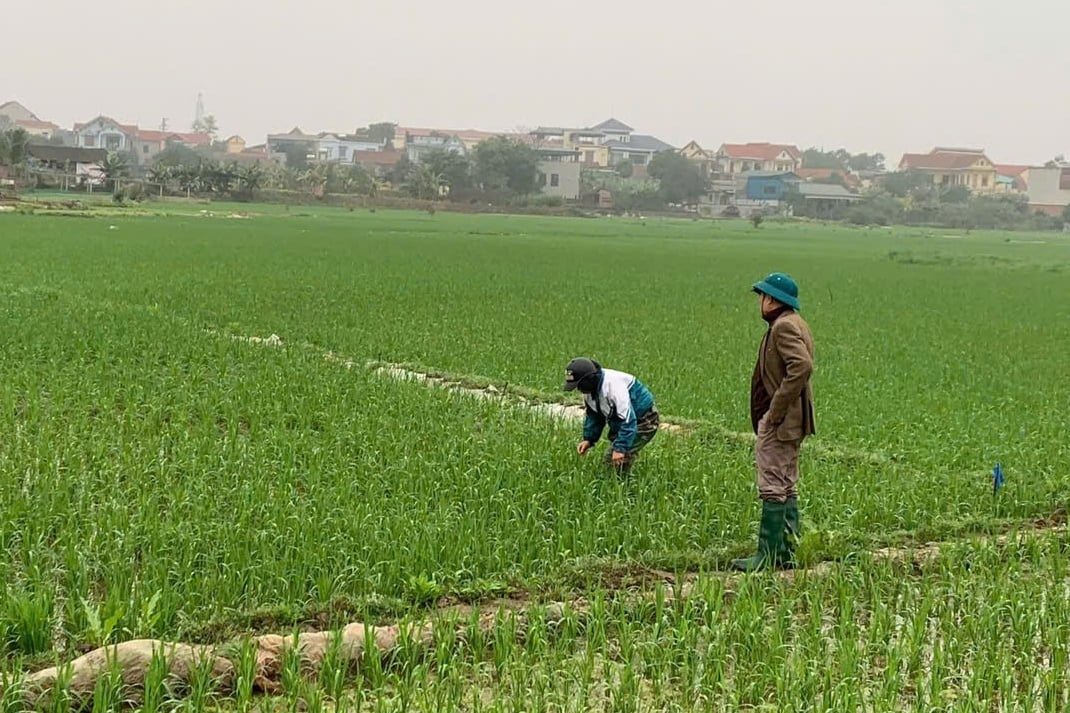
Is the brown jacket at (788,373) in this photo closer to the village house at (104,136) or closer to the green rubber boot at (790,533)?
the green rubber boot at (790,533)

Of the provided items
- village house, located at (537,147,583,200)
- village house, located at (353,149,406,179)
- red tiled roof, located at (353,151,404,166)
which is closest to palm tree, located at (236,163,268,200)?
village house, located at (537,147,583,200)

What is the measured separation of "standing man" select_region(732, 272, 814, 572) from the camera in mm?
5562

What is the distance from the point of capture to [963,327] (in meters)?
18.8

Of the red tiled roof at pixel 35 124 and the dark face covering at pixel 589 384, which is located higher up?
the red tiled roof at pixel 35 124

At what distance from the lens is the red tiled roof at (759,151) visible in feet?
413

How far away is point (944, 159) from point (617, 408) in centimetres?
12802

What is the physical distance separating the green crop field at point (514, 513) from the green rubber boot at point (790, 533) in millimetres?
101

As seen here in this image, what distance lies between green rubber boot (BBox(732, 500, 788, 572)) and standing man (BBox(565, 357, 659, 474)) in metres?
1.09

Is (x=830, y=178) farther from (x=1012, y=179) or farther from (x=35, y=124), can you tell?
(x=35, y=124)

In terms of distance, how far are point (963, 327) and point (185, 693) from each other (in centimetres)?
1717

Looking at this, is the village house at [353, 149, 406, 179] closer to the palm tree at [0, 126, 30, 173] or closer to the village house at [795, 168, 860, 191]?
the palm tree at [0, 126, 30, 173]

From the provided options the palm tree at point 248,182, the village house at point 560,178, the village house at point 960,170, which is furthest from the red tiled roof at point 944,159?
the palm tree at point 248,182

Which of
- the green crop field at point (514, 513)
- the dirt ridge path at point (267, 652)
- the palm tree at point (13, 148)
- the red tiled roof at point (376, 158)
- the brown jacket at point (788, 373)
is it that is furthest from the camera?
the red tiled roof at point (376, 158)

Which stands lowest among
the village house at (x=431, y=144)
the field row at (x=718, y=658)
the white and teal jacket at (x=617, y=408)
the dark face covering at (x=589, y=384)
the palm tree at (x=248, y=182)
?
the field row at (x=718, y=658)
